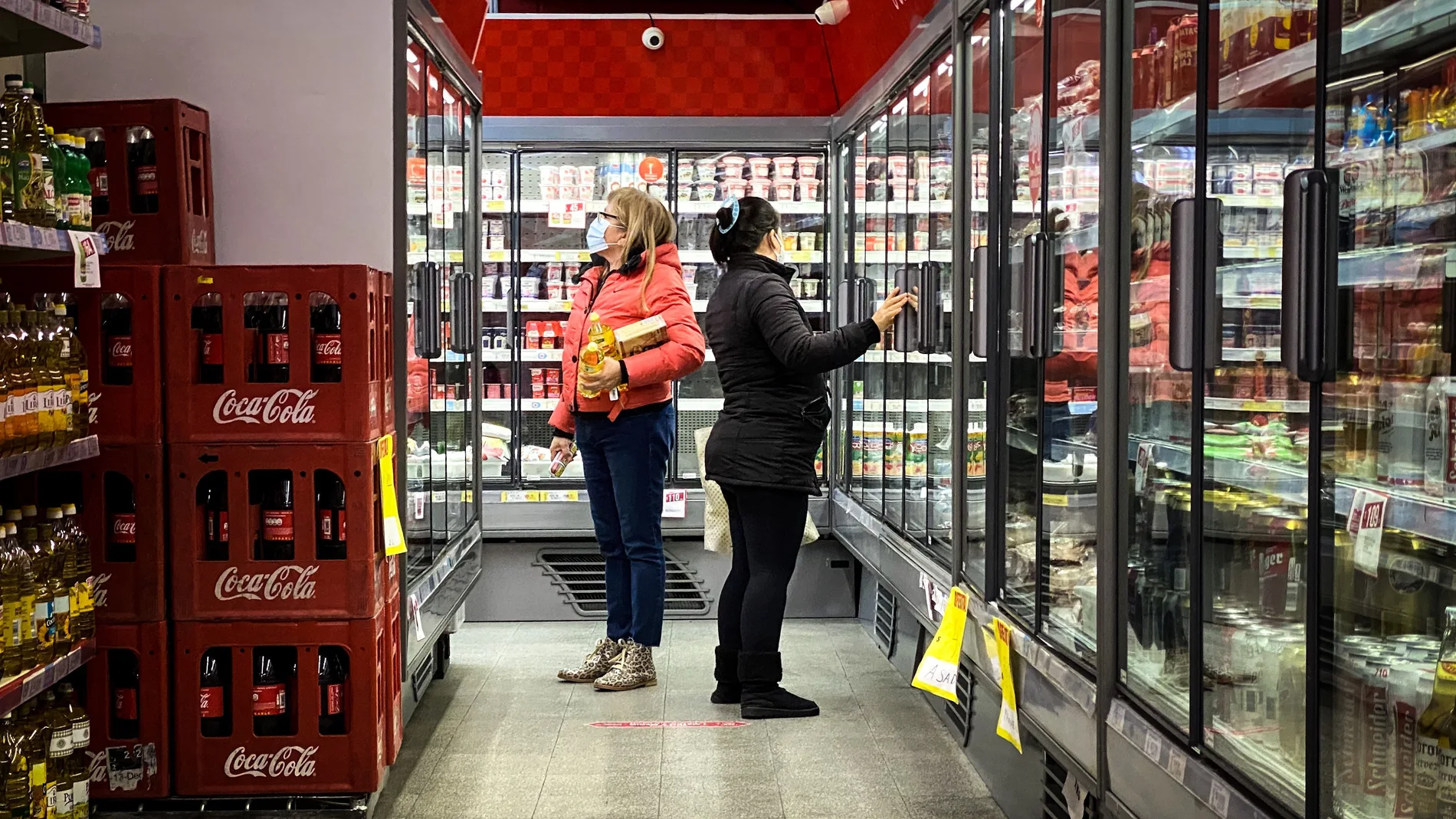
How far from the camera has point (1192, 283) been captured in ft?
7.64

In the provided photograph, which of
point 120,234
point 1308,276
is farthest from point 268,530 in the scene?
point 1308,276

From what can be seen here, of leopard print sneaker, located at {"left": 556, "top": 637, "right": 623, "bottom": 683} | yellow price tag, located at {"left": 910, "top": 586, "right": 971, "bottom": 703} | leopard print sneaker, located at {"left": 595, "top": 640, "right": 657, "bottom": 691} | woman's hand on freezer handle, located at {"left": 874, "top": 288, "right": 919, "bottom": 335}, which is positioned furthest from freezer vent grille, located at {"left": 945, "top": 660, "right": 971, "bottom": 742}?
leopard print sneaker, located at {"left": 556, "top": 637, "right": 623, "bottom": 683}

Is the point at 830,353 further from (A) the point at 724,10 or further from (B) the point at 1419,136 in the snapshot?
(A) the point at 724,10

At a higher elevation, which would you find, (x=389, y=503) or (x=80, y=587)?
(x=389, y=503)

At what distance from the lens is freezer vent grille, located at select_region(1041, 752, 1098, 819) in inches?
125

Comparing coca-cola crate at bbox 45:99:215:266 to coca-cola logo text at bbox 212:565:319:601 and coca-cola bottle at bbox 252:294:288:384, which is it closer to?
coca-cola bottle at bbox 252:294:288:384

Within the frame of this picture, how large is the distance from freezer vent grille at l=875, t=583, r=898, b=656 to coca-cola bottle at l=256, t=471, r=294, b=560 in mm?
2469

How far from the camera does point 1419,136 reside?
206cm

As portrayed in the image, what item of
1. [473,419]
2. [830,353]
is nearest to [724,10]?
[473,419]

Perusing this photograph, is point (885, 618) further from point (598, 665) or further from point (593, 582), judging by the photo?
point (593, 582)

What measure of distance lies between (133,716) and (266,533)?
1.74 ft

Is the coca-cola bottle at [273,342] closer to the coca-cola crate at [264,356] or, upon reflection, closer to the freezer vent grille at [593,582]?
the coca-cola crate at [264,356]

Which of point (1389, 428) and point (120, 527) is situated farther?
point (120, 527)

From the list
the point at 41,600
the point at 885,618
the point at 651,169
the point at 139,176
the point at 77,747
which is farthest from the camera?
the point at 651,169
